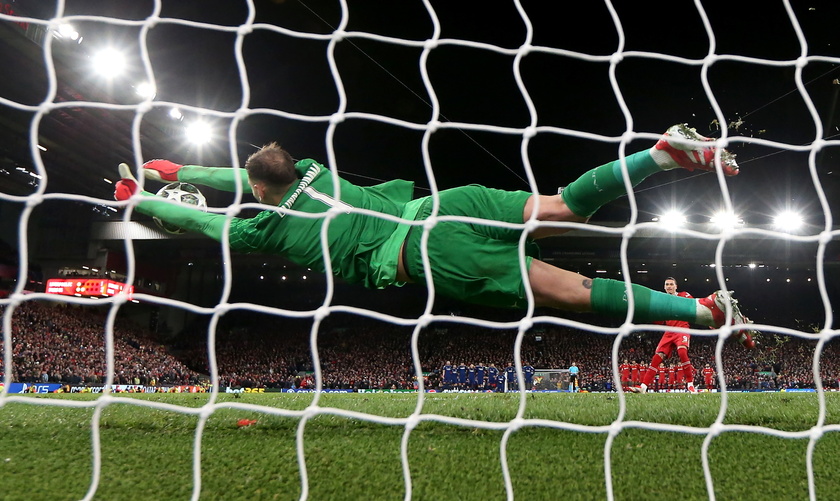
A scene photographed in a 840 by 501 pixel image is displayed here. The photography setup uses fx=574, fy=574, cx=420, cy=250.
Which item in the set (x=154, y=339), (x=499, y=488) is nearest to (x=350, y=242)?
(x=499, y=488)

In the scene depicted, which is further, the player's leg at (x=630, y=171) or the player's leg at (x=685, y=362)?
the player's leg at (x=685, y=362)

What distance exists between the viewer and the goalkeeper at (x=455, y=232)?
2.68 metres

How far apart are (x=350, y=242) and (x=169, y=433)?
1385 millimetres

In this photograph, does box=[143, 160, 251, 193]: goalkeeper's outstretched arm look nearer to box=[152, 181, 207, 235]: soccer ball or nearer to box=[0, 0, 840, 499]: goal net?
box=[152, 181, 207, 235]: soccer ball

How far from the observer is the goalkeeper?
268 cm

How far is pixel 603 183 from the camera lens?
263 cm

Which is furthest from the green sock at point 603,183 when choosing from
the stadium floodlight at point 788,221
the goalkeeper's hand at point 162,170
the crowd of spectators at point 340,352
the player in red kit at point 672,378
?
the stadium floodlight at point 788,221

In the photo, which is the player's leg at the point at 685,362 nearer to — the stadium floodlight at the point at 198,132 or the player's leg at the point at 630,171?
the player's leg at the point at 630,171

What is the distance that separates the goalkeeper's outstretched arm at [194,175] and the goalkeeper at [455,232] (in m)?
0.25

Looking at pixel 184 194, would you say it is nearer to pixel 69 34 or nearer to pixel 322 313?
pixel 322 313

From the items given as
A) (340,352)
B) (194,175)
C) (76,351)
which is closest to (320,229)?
(194,175)

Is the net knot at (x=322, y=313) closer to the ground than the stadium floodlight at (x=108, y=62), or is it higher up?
closer to the ground

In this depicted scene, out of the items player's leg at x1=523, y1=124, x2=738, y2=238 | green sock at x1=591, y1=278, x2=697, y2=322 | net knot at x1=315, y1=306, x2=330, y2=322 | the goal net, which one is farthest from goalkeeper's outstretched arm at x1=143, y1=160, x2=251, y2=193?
→ green sock at x1=591, y1=278, x2=697, y2=322

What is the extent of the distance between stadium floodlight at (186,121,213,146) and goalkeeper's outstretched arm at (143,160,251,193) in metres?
12.3
